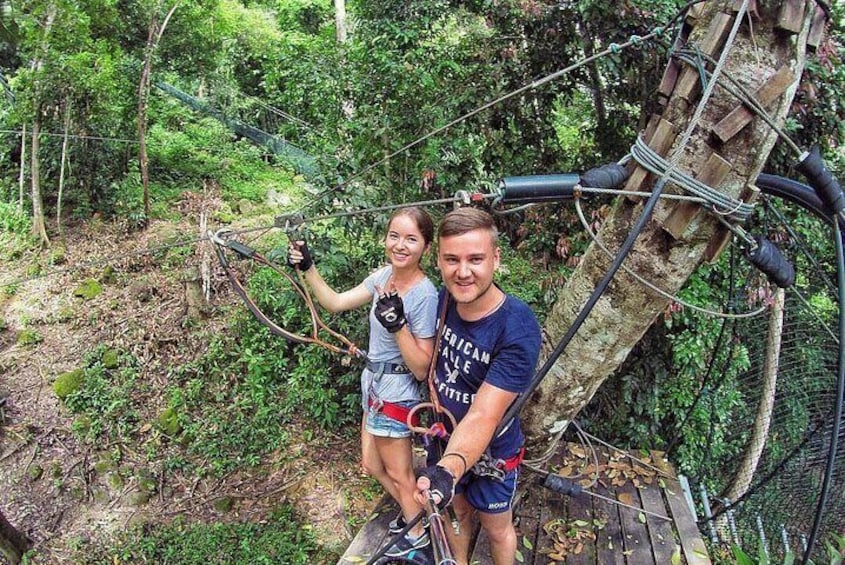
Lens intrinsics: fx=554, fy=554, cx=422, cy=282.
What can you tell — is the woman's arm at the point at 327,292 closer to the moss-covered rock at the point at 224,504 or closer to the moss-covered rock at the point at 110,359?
the moss-covered rock at the point at 224,504

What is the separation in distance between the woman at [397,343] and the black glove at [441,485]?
1.61 feet

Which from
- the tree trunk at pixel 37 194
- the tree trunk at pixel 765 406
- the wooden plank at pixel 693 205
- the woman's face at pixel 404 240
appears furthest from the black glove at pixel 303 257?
the tree trunk at pixel 37 194

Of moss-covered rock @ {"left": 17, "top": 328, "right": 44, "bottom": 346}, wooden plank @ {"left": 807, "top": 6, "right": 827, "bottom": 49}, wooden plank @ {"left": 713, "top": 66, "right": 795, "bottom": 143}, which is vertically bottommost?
moss-covered rock @ {"left": 17, "top": 328, "right": 44, "bottom": 346}

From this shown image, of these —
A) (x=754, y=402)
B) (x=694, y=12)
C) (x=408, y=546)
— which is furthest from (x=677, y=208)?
(x=754, y=402)

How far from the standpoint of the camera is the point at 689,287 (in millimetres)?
3266

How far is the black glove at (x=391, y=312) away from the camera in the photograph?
5.76ft

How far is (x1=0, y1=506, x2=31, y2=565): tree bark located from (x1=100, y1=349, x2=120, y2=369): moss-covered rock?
1.49 metres

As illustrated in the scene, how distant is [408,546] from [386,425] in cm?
60

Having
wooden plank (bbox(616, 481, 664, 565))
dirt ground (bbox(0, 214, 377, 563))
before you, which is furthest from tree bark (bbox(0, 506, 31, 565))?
wooden plank (bbox(616, 481, 664, 565))

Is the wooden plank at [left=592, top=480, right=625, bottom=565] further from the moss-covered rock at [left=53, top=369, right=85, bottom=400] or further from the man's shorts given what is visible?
the moss-covered rock at [left=53, top=369, right=85, bottom=400]

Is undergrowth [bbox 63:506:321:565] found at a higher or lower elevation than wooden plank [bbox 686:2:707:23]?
lower

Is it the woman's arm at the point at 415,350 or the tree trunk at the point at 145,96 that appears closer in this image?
the woman's arm at the point at 415,350

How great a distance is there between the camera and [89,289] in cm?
575

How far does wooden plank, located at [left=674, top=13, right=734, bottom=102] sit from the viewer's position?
178 centimetres
